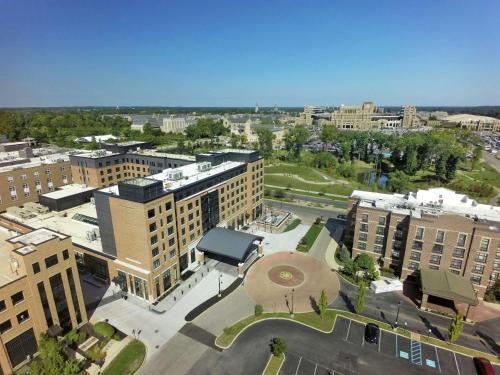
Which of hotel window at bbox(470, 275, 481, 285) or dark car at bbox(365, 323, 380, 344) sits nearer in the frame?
dark car at bbox(365, 323, 380, 344)

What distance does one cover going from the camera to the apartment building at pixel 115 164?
3841 inches

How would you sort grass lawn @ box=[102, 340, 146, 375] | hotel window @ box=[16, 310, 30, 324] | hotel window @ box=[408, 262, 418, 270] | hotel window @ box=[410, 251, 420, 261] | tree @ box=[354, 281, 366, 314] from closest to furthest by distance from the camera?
hotel window @ box=[16, 310, 30, 324], grass lawn @ box=[102, 340, 146, 375], tree @ box=[354, 281, 366, 314], hotel window @ box=[410, 251, 420, 261], hotel window @ box=[408, 262, 418, 270]

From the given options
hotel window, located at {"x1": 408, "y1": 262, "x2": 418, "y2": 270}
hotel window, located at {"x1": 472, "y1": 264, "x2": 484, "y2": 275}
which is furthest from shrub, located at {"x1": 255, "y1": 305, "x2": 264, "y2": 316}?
hotel window, located at {"x1": 472, "y1": 264, "x2": 484, "y2": 275}

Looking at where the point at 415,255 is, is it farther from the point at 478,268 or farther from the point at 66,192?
the point at 66,192

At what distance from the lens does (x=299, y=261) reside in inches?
2726

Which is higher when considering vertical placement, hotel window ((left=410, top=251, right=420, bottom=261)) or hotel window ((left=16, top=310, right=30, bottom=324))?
hotel window ((left=16, top=310, right=30, bottom=324))

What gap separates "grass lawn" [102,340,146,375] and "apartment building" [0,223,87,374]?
1042cm

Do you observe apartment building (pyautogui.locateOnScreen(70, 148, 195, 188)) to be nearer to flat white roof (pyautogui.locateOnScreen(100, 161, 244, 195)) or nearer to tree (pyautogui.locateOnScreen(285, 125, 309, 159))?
flat white roof (pyautogui.locateOnScreen(100, 161, 244, 195))

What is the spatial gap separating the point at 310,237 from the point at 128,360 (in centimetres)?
5443

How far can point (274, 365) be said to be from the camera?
135ft

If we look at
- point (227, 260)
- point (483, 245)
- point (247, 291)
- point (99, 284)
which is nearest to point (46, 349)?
point (99, 284)

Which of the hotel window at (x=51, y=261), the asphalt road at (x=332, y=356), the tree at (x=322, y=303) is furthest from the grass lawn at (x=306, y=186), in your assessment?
the hotel window at (x=51, y=261)

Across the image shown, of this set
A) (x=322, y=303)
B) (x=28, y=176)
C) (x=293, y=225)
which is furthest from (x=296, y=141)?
(x=322, y=303)

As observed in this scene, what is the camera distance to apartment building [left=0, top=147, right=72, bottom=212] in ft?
285
